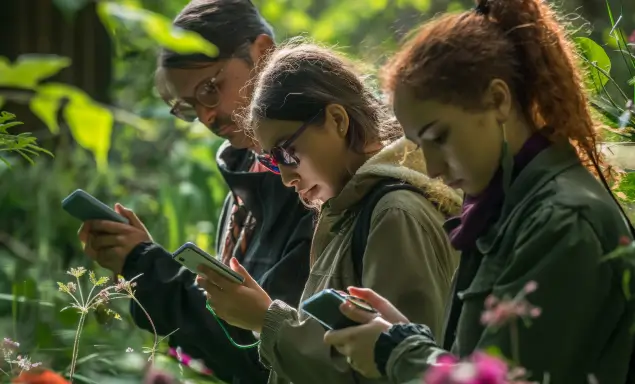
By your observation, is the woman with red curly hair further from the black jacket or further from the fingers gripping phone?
the black jacket

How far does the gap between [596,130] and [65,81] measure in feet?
14.8

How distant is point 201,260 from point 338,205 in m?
0.38

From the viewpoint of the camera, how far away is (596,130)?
2.16m

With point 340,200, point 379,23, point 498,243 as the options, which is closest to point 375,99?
point 340,200

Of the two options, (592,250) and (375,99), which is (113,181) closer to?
(375,99)

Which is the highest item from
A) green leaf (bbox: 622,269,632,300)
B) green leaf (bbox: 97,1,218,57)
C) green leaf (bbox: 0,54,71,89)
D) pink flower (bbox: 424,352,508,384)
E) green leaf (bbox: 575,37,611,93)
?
green leaf (bbox: 97,1,218,57)

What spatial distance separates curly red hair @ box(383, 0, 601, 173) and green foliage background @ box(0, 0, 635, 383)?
463 millimetres

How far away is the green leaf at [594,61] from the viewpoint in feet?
8.68

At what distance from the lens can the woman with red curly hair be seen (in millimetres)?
1764

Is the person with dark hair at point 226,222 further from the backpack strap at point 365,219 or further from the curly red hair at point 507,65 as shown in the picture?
the curly red hair at point 507,65

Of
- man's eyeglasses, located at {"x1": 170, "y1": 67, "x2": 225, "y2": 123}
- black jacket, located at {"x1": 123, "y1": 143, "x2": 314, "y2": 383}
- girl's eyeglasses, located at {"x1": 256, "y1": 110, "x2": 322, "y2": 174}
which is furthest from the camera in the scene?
man's eyeglasses, located at {"x1": 170, "y1": 67, "x2": 225, "y2": 123}

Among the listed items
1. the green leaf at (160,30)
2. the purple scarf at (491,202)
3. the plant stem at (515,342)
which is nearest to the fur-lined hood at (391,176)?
the purple scarf at (491,202)

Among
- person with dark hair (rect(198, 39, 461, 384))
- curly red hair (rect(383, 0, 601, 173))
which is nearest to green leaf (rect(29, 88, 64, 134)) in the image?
curly red hair (rect(383, 0, 601, 173))

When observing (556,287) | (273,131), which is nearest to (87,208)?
(273,131)
